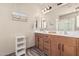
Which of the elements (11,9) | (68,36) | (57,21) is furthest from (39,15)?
(68,36)

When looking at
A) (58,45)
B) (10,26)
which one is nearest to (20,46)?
(10,26)

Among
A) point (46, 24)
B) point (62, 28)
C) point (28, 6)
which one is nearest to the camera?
point (28, 6)

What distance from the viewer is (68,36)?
6.45 feet

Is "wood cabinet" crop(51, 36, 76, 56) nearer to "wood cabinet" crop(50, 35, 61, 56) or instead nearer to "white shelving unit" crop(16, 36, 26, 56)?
"wood cabinet" crop(50, 35, 61, 56)

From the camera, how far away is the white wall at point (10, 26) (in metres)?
1.70

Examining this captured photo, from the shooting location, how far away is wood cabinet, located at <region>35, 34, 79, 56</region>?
6.09ft

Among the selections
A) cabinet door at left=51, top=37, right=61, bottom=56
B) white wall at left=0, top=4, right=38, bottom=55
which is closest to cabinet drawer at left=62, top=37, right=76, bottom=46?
cabinet door at left=51, top=37, right=61, bottom=56

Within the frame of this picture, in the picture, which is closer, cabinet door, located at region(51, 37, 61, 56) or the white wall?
the white wall

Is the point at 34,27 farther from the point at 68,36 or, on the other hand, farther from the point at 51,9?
the point at 68,36

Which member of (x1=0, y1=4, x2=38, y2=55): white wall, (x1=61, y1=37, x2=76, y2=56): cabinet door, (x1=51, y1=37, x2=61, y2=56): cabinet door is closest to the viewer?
(x1=0, y1=4, x2=38, y2=55): white wall

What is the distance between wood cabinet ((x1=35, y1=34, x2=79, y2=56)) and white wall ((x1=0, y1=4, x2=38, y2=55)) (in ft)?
1.19

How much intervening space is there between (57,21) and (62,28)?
22 centimetres

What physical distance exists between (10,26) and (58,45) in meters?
0.99

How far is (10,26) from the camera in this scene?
1749 mm
